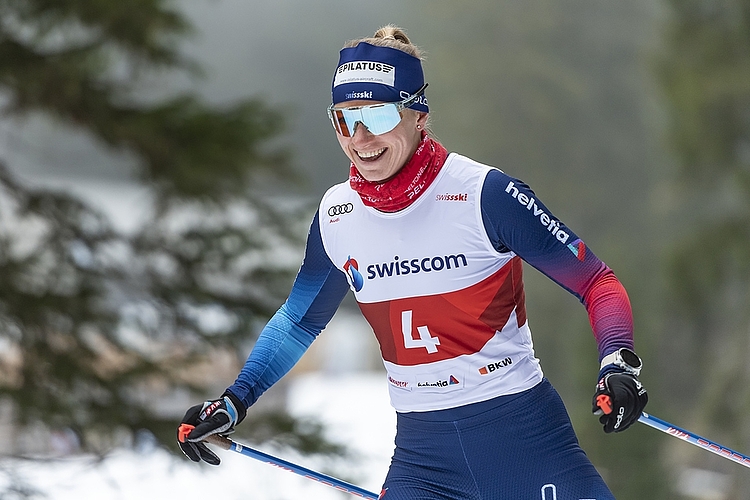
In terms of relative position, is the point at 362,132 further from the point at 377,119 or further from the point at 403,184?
the point at 403,184

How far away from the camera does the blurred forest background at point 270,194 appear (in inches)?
204

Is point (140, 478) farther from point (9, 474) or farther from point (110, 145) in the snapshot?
point (110, 145)

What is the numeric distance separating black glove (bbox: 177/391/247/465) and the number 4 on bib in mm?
481

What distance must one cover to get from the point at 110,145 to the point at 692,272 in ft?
25.6

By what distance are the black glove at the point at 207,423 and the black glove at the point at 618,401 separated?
3.02 ft

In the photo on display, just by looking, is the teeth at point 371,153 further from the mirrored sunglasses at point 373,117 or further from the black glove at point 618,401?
the black glove at point 618,401

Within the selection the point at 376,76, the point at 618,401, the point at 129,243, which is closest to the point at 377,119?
the point at 376,76

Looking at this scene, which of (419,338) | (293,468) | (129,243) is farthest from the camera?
(129,243)

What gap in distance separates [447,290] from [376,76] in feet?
1.75

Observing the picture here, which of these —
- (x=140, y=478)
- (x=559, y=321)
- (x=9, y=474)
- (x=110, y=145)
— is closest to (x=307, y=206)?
(x=110, y=145)

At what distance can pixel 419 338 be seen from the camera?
2.17 m

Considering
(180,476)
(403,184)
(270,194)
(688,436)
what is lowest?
(688,436)

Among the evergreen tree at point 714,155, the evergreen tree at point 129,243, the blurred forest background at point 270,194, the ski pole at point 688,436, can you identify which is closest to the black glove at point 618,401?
the ski pole at point 688,436

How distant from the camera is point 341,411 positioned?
561 inches
